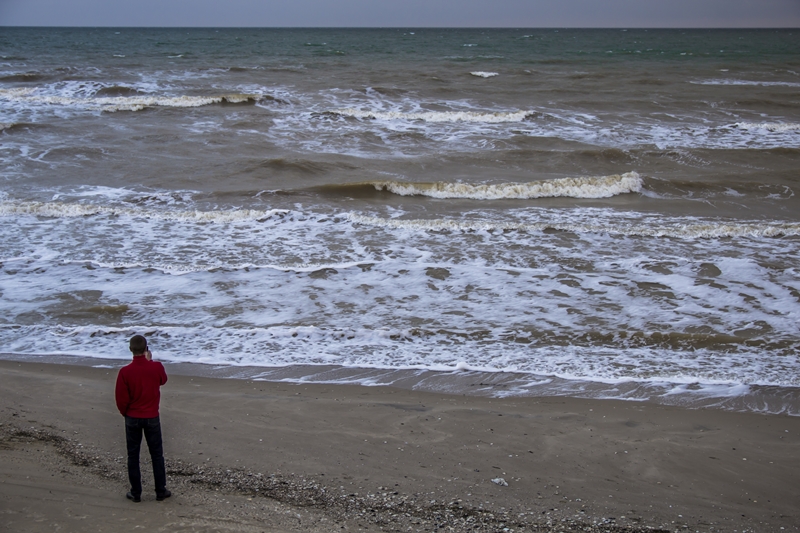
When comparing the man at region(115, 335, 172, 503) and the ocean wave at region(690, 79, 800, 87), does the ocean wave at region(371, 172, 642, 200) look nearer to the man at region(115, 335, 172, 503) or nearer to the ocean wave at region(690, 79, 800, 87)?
the man at region(115, 335, 172, 503)

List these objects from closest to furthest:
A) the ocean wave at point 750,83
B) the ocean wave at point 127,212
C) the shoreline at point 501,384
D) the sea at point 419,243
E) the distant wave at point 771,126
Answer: the shoreline at point 501,384 → the sea at point 419,243 → the ocean wave at point 127,212 → the distant wave at point 771,126 → the ocean wave at point 750,83

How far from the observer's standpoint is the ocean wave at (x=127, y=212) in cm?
1179

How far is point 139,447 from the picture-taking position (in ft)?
13.3

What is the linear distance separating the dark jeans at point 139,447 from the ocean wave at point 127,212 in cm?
796

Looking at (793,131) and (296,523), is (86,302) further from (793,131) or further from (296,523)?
(793,131)

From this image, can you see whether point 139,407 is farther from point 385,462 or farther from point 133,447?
point 385,462

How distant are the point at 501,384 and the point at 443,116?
17984 millimetres

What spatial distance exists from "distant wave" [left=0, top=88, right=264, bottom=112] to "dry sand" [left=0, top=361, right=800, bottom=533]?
20.8m

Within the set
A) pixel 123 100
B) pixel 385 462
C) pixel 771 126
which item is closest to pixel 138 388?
pixel 385 462

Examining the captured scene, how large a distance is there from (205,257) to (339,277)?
2269 millimetres

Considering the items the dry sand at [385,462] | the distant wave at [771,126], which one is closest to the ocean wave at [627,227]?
the dry sand at [385,462]

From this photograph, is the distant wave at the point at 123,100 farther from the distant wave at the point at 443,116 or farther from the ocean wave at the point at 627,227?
the ocean wave at the point at 627,227

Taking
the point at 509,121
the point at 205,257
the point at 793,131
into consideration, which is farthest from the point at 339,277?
the point at 793,131

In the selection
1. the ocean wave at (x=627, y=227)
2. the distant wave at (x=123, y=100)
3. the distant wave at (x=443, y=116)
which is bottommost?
the ocean wave at (x=627, y=227)
